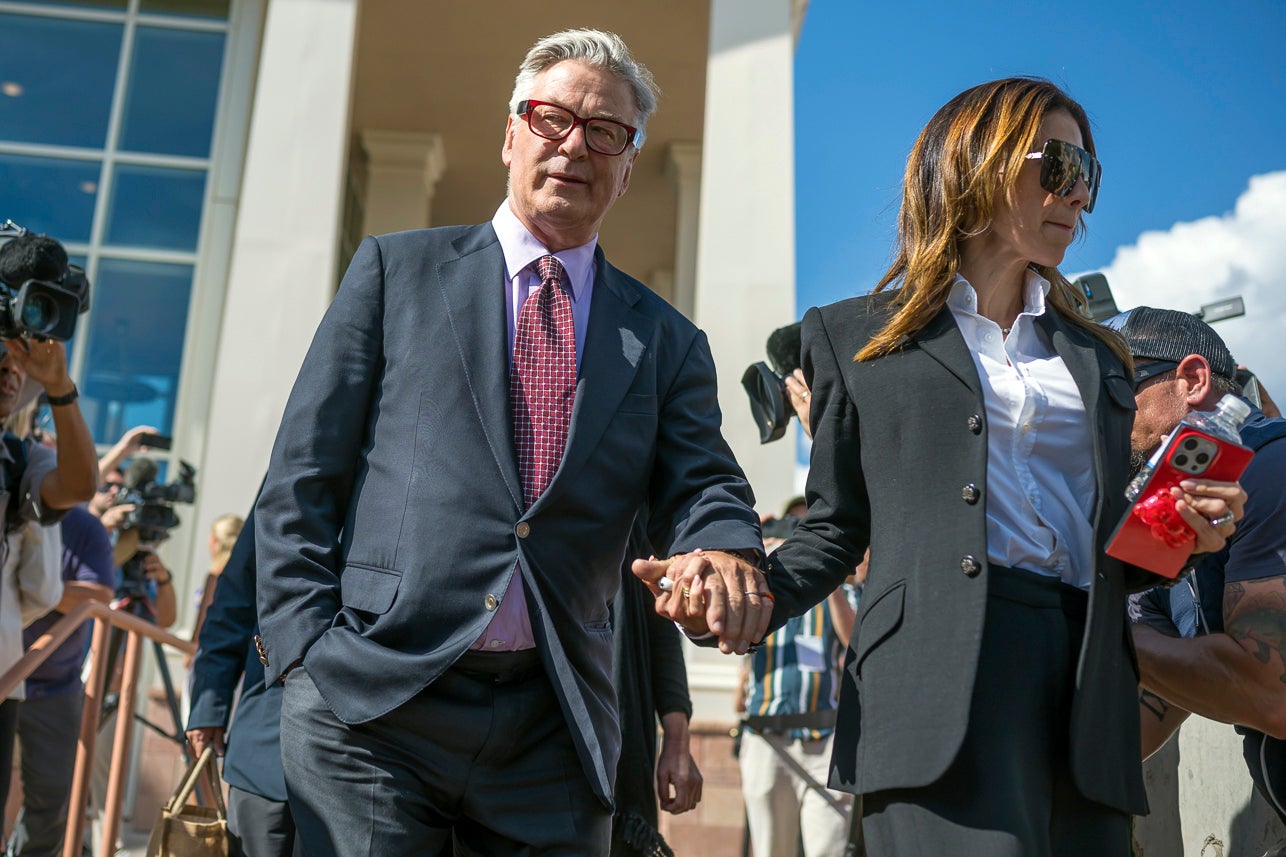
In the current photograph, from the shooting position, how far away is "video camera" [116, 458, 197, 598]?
22.4 feet

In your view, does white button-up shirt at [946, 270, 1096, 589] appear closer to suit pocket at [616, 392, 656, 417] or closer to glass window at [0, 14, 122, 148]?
suit pocket at [616, 392, 656, 417]

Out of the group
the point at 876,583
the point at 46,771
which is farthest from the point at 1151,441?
the point at 46,771

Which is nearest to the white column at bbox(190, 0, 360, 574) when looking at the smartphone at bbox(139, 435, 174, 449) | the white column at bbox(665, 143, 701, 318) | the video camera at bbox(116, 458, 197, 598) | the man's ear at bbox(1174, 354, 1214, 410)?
the video camera at bbox(116, 458, 197, 598)

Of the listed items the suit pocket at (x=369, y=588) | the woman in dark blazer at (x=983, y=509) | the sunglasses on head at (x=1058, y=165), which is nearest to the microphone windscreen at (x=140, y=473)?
the suit pocket at (x=369, y=588)

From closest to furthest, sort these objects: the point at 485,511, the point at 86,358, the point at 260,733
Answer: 1. the point at 485,511
2. the point at 260,733
3. the point at 86,358

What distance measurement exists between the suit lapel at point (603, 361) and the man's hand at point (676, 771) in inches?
71.9

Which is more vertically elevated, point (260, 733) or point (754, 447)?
point (754, 447)

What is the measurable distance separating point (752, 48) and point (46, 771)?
6727 millimetres

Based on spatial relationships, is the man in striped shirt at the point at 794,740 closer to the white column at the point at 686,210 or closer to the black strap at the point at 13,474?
the black strap at the point at 13,474

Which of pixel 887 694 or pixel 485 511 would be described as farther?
pixel 485 511

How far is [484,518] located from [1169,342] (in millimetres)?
1626

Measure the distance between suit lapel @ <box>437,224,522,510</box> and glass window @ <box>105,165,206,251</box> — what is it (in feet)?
29.2

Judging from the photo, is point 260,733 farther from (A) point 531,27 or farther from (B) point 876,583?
(A) point 531,27

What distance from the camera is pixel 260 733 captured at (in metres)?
3.46
